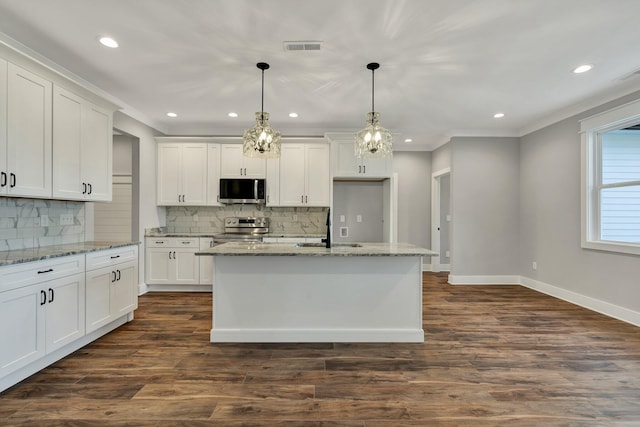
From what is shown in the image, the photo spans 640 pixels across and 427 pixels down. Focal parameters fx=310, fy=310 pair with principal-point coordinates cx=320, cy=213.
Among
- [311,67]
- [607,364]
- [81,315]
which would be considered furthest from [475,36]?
[81,315]

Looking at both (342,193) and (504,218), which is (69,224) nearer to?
(342,193)

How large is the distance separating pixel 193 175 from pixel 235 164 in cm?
70

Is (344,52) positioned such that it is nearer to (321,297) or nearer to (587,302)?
(321,297)

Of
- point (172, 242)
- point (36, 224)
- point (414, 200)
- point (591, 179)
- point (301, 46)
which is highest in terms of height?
point (301, 46)

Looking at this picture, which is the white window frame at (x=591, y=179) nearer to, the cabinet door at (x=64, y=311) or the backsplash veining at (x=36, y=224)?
the cabinet door at (x=64, y=311)

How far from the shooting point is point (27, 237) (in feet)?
9.42

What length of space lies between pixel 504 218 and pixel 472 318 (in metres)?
2.46

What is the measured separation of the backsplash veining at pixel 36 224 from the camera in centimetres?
270

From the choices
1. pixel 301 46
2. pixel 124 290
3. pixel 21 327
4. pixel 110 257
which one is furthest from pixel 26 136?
pixel 301 46

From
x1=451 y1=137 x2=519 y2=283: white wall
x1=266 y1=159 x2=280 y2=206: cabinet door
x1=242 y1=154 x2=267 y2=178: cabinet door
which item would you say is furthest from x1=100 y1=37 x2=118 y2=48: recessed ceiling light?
x1=451 y1=137 x2=519 y2=283: white wall

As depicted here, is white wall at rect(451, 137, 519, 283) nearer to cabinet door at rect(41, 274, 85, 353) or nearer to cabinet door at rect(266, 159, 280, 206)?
cabinet door at rect(266, 159, 280, 206)

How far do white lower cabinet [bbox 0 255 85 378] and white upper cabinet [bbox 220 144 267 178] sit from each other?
267 centimetres

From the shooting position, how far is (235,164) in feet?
→ 16.7

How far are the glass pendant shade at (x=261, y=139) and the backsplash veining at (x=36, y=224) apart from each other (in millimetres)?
2038
